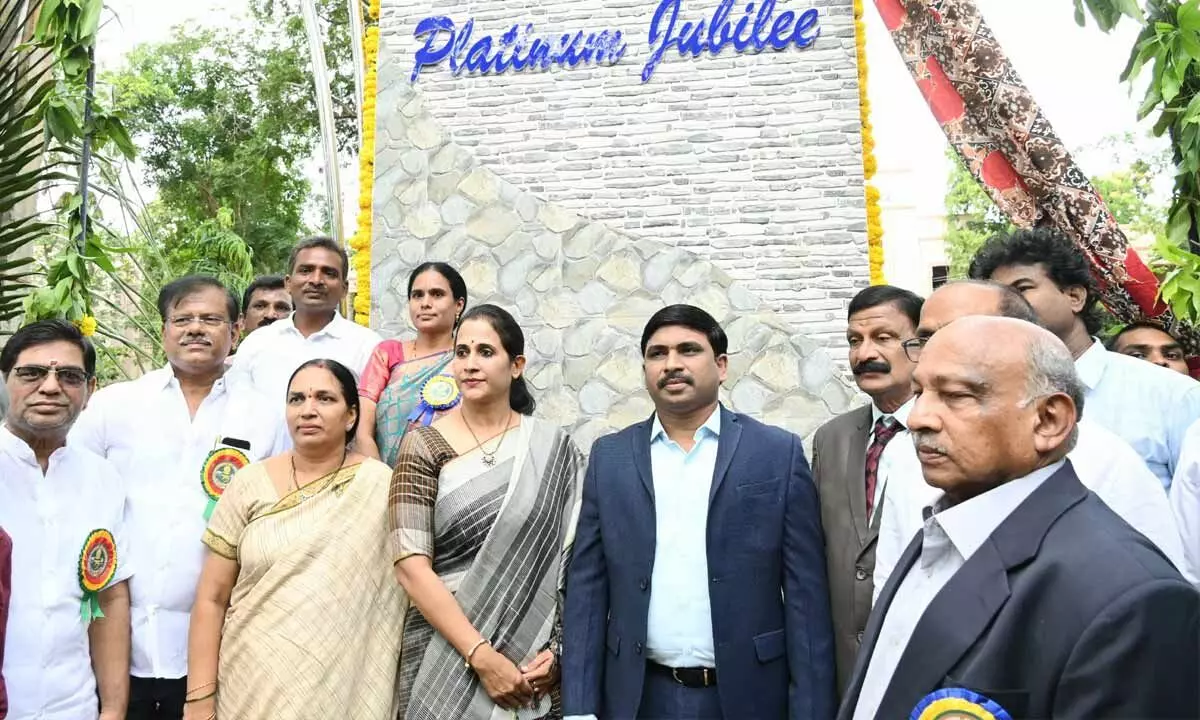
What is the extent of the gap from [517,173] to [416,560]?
4.28 m

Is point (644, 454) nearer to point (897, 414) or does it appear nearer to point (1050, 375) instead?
point (897, 414)

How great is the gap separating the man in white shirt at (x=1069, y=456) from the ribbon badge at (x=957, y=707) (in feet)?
2.09

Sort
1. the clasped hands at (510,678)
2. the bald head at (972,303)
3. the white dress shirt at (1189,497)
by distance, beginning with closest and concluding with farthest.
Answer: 1. the bald head at (972,303)
2. the white dress shirt at (1189,497)
3. the clasped hands at (510,678)

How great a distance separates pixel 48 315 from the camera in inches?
143

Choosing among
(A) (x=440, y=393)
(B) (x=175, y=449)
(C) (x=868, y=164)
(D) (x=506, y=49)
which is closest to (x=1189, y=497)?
(A) (x=440, y=393)

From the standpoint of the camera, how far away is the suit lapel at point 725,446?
249cm

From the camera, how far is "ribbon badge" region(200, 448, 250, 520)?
9.14ft

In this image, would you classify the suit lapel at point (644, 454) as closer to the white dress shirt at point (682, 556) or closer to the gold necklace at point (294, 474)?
the white dress shirt at point (682, 556)

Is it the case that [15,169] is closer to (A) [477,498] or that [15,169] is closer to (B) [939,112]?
(A) [477,498]

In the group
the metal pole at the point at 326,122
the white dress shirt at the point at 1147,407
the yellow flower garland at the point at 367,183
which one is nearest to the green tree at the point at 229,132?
the metal pole at the point at 326,122

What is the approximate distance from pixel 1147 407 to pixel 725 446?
1158 mm

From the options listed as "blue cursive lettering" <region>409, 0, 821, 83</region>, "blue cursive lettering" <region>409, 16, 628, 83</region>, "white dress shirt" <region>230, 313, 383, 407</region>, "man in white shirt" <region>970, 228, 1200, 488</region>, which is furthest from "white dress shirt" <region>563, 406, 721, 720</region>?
"blue cursive lettering" <region>409, 16, 628, 83</region>

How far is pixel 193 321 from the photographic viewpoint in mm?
2918

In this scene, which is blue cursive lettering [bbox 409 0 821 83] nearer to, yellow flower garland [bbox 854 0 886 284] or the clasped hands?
yellow flower garland [bbox 854 0 886 284]
